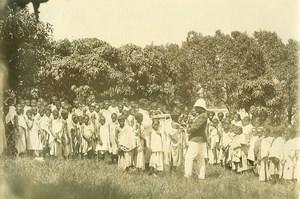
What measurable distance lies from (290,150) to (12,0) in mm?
2743

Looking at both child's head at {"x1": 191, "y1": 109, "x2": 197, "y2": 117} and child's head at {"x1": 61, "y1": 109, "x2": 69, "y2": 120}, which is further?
child's head at {"x1": 61, "y1": 109, "x2": 69, "y2": 120}

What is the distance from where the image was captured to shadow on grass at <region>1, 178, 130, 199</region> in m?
4.01

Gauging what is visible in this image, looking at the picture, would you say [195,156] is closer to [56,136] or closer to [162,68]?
[162,68]

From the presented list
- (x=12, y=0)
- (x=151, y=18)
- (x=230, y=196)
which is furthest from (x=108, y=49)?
(x=230, y=196)

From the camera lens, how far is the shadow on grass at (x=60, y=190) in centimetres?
401

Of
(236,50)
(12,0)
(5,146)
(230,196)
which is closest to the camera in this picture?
(230,196)

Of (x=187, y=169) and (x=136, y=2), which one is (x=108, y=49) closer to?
(x=136, y=2)

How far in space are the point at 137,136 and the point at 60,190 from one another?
1.34 metres

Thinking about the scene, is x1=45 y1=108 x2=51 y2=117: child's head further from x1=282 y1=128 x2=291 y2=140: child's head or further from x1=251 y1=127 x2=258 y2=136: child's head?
x1=282 y1=128 x2=291 y2=140: child's head

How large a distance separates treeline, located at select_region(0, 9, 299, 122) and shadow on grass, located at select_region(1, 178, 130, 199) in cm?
85

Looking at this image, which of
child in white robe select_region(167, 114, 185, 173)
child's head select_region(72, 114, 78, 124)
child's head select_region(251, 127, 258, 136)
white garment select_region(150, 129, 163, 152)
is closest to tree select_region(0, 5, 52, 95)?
child's head select_region(72, 114, 78, 124)

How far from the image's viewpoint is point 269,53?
4664 mm

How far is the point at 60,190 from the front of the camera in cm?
405

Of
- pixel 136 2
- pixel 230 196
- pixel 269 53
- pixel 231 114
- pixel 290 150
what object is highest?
pixel 136 2
